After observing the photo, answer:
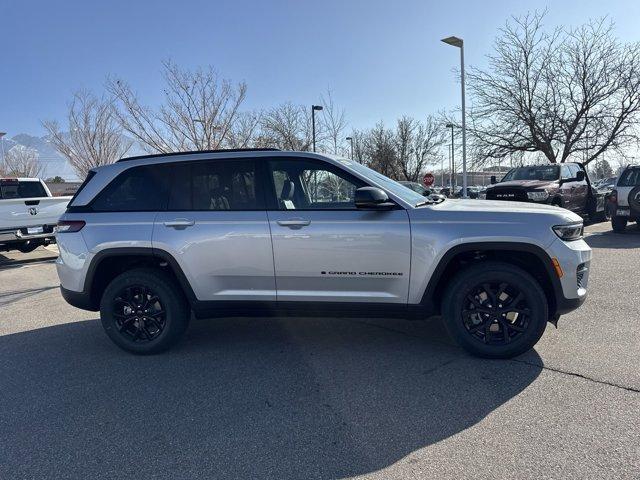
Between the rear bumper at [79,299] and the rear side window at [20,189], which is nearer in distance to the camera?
the rear bumper at [79,299]

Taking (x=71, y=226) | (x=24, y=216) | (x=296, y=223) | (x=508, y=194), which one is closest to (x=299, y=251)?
(x=296, y=223)

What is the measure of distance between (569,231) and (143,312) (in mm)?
3832

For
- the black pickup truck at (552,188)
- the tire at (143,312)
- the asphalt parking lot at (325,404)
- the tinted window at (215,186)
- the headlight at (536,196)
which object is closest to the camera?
the asphalt parking lot at (325,404)

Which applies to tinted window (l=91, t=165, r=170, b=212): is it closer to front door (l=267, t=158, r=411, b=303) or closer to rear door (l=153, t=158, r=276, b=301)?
rear door (l=153, t=158, r=276, b=301)

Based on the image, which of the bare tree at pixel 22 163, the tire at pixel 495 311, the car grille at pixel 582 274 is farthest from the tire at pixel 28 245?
the bare tree at pixel 22 163

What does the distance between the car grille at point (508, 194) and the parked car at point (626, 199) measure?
2.25 metres

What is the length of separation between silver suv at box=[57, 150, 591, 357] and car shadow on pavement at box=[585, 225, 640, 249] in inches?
275

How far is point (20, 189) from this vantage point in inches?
444

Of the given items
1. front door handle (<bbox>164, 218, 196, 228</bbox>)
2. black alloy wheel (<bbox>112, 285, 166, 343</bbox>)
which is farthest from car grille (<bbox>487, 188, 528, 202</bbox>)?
black alloy wheel (<bbox>112, 285, 166, 343</bbox>)

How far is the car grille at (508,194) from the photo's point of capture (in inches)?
452

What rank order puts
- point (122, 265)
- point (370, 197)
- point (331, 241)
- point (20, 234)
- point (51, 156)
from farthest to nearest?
point (51, 156) → point (20, 234) → point (122, 265) → point (331, 241) → point (370, 197)

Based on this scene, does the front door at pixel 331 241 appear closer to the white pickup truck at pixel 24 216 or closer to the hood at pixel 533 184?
the white pickup truck at pixel 24 216

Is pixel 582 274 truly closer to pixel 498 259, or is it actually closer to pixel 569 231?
pixel 569 231

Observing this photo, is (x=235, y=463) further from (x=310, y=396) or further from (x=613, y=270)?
(x=613, y=270)
